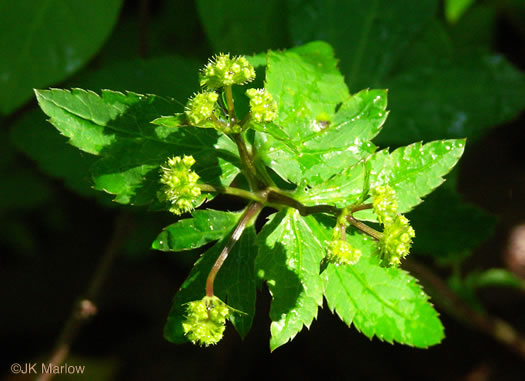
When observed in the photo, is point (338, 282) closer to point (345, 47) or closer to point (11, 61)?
point (345, 47)

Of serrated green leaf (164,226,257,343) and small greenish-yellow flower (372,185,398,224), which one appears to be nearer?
small greenish-yellow flower (372,185,398,224)

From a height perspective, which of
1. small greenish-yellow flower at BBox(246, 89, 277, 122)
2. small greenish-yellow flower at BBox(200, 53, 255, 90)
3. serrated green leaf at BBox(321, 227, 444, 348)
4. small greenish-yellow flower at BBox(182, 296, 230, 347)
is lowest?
serrated green leaf at BBox(321, 227, 444, 348)

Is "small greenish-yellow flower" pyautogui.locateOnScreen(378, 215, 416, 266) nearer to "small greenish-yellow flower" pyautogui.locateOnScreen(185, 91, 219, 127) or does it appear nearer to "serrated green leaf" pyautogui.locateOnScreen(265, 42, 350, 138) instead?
"serrated green leaf" pyautogui.locateOnScreen(265, 42, 350, 138)


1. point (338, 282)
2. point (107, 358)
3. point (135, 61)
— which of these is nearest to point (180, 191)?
point (338, 282)

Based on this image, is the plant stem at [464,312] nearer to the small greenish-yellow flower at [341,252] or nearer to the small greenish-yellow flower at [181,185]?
the small greenish-yellow flower at [341,252]

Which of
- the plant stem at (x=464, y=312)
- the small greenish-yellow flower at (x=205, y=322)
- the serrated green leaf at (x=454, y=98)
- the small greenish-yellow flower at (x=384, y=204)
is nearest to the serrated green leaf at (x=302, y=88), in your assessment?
the small greenish-yellow flower at (x=384, y=204)

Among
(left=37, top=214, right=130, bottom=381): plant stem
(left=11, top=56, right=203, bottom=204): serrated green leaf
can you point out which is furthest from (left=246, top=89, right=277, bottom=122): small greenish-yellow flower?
(left=37, top=214, right=130, bottom=381): plant stem

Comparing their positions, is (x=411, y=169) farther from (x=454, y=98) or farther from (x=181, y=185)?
(x=454, y=98)

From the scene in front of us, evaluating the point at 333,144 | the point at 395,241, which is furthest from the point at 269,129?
the point at 395,241
